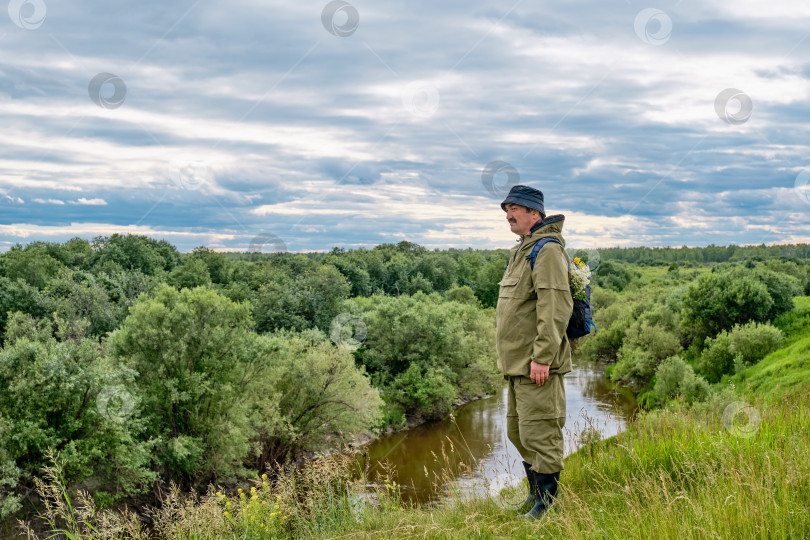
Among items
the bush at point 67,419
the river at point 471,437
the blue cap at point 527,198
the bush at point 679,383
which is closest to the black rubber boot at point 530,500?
the blue cap at point 527,198

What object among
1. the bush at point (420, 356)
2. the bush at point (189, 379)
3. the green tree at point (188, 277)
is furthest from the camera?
the green tree at point (188, 277)

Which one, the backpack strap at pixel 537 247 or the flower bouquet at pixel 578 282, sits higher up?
the backpack strap at pixel 537 247

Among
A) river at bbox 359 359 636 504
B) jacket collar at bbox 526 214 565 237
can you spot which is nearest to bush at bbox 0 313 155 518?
river at bbox 359 359 636 504

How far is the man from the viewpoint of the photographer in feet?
14.9

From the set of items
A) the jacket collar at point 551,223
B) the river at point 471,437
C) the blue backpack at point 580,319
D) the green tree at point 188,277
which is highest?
the green tree at point 188,277

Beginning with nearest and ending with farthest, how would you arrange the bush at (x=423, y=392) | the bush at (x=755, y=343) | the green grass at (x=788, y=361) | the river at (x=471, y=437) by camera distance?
the river at (x=471, y=437) < the green grass at (x=788, y=361) < the bush at (x=755, y=343) < the bush at (x=423, y=392)

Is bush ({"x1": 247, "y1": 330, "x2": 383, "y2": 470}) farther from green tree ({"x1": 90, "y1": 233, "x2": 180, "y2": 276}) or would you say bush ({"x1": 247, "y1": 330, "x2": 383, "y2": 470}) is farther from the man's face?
green tree ({"x1": 90, "y1": 233, "x2": 180, "y2": 276})

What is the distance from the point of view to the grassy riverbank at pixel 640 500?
10.8 feet

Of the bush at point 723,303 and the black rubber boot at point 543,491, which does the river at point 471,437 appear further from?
the black rubber boot at point 543,491

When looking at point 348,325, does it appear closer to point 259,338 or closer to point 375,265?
point 259,338

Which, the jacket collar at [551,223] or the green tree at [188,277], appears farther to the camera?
the green tree at [188,277]

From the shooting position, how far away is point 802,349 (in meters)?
27.9

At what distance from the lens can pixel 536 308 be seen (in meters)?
4.67

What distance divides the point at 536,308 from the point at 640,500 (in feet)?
5.44
